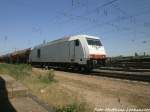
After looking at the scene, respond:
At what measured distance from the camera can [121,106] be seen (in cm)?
723

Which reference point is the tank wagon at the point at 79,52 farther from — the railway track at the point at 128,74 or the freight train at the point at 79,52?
the railway track at the point at 128,74

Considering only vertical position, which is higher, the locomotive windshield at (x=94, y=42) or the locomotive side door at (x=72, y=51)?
the locomotive windshield at (x=94, y=42)

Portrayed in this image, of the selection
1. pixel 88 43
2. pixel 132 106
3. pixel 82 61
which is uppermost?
pixel 88 43

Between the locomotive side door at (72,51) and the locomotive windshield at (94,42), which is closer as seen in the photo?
the locomotive windshield at (94,42)

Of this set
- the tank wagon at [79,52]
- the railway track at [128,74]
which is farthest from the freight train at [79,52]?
the railway track at [128,74]

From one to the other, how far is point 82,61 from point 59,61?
5807mm

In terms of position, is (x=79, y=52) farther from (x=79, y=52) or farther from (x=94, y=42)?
(x=94, y=42)

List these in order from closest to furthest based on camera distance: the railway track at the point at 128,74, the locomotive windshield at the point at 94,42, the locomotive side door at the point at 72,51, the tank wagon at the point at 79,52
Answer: the railway track at the point at 128,74 < the tank wagon at the point at 79,52 < the locomotive windshield at the point at 94,42 < the locomotive side door at the point at 72,51

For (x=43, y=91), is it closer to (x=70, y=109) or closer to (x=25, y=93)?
(x=25, y=93)

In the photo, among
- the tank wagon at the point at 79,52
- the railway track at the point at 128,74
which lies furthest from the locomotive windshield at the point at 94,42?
the railway track at the point at 128,74

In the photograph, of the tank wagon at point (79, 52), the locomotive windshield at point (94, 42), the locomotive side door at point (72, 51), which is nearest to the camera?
the tank wagon at point (79, 52)

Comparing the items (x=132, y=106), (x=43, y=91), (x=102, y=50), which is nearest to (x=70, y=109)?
(x=132, y=106)

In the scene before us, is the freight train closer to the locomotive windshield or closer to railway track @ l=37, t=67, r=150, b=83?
the locomotive windshield

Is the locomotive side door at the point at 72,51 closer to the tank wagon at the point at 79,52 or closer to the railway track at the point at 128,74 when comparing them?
the tank wagon at the point at 79,52
